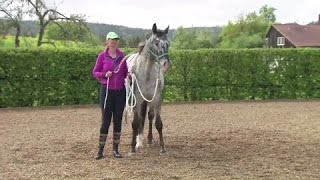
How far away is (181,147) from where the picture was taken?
8.59m

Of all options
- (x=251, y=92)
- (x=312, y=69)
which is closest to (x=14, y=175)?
(x=251, y=92)

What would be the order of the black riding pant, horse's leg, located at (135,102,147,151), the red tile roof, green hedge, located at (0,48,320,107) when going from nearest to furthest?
the black riding pant
horse's leg, located at (135,102,147,151)
green hedge, located at (0,48,320,107)
the red tile roof

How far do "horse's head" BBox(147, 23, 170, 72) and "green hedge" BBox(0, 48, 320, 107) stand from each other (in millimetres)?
9792

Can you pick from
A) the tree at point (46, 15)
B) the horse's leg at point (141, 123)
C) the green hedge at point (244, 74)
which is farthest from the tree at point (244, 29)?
the horse's leg at point (141, 123)

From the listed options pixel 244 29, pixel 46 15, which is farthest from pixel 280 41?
pixel 46 15

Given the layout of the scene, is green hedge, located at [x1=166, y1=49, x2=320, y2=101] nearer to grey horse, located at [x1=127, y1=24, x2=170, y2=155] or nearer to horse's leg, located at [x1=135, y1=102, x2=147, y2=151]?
horse's leg, located at [x1=135, y1=102, x2=147, y2=151]

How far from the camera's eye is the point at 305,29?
63.4 m

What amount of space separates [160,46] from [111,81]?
974 millimetres

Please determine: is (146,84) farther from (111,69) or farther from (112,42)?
(112,42)

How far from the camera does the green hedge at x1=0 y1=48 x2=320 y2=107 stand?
1645 centimetres

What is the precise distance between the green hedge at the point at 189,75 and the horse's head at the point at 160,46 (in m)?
9.79

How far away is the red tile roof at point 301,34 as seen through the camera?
193ft

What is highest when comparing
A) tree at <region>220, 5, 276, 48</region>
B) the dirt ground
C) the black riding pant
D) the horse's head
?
tree at <region>220, 5, 276, 48</region>

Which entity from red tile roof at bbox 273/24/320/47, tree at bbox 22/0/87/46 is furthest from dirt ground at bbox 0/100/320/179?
red tile roof at bbox 273/24/320/47
